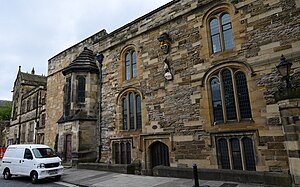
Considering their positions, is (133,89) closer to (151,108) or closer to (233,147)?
(151,108)

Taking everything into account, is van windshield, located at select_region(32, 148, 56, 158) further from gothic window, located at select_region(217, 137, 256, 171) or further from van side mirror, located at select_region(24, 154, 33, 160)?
gothic window, located at select_region(217, 137, 256, 171)

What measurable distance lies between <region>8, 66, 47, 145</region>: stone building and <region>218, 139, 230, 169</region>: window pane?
66.7ft

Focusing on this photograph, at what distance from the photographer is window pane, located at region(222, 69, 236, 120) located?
872 centimetres

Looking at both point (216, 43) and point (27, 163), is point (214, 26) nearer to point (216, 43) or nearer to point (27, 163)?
point (216, 43)

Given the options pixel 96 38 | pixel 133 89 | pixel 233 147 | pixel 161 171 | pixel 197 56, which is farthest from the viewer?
pixel 96 38

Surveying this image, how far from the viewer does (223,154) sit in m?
8.61

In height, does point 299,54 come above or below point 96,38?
below

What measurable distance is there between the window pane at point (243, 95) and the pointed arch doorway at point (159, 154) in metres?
4.08

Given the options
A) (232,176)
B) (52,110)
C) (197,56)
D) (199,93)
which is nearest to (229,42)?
(197,56)

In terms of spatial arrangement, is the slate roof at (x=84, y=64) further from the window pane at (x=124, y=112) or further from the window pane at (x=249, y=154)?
the window pane at (x=249, y=154)

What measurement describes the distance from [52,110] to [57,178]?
950cm

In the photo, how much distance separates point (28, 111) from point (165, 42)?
24.7 meters

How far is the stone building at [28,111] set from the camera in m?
24.2

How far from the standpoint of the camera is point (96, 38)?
1598 cm
